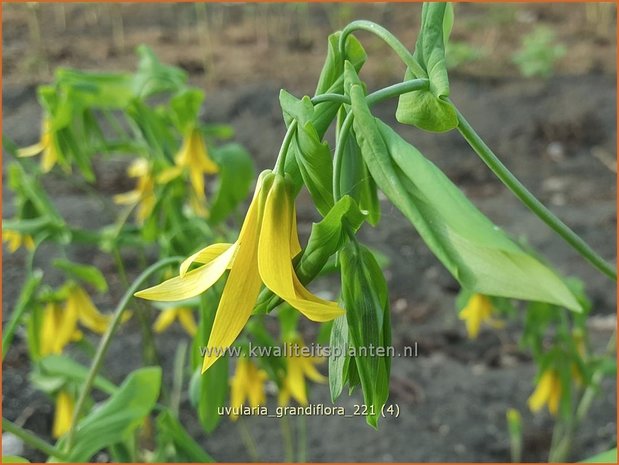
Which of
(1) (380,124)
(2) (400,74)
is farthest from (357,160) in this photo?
→ (2) (400,74)

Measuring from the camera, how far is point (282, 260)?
1.62 feet

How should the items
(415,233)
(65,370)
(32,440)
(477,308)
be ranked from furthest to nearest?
(415,233) → (477,308) → (65,370) → (32,440)

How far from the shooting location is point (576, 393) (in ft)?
4.50

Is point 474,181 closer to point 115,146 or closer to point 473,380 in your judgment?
point 473,380

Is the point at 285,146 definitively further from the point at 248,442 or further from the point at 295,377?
the point at 248,442

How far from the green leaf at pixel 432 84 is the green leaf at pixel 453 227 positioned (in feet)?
0.22

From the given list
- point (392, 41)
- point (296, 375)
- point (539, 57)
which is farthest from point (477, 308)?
point (539, 57)

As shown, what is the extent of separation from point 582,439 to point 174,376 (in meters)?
0.80

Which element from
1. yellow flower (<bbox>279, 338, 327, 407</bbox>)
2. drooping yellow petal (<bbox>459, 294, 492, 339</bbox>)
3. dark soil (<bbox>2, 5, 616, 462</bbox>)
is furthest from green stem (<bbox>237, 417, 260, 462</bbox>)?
drooping yellow petal (<bbox>459, 294, 492, 339</bbox>)

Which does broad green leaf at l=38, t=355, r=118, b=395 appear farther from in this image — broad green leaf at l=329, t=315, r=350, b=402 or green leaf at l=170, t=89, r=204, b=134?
broad green leaf at l=329, t=315, r=350, b=402

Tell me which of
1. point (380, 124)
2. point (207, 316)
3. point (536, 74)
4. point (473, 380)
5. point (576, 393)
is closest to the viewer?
point (380, 124)

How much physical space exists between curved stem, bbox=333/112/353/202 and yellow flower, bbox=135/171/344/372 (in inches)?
1.2

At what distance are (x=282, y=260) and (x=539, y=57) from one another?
3033mm

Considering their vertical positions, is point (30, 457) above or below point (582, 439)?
above
